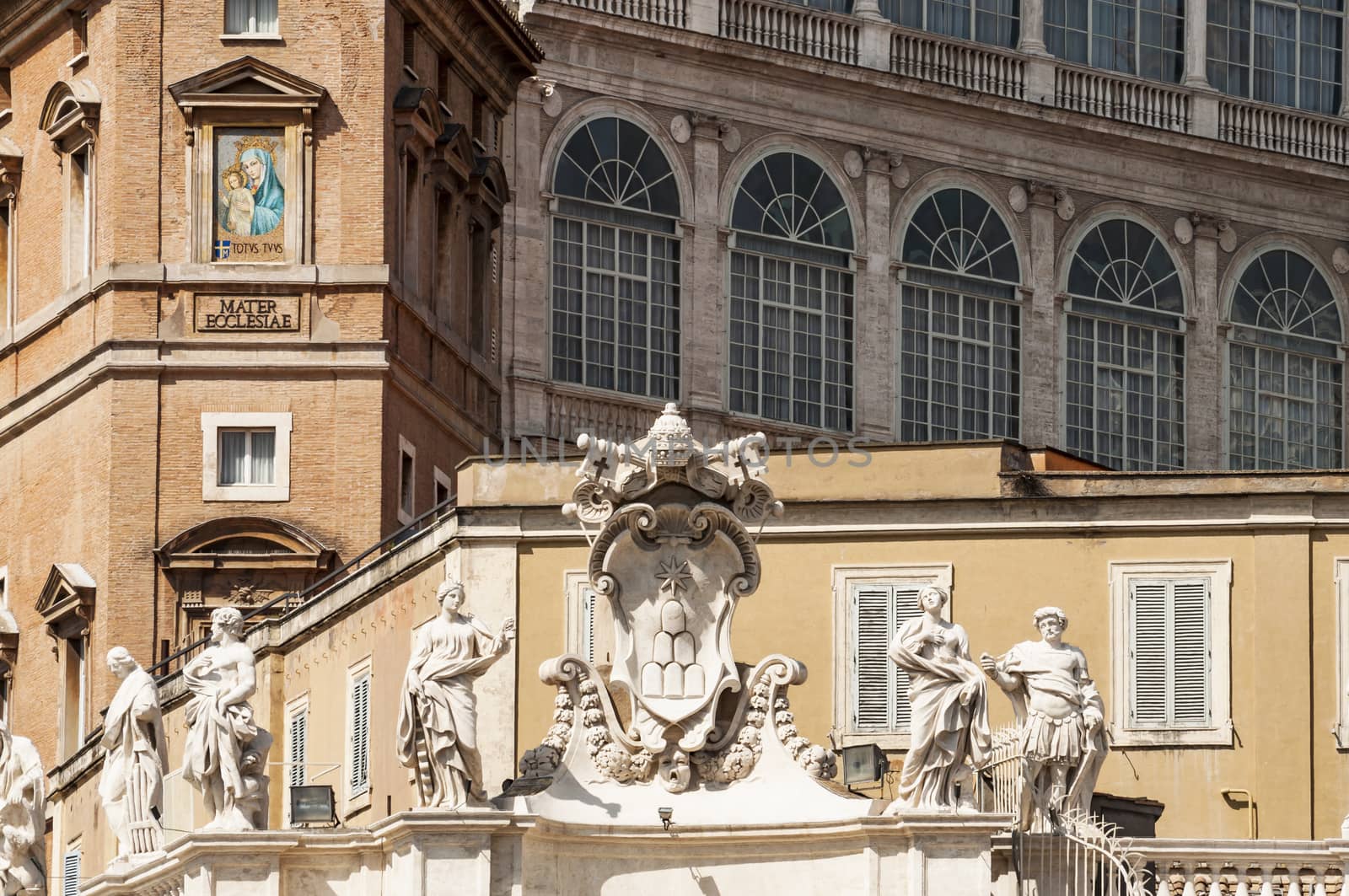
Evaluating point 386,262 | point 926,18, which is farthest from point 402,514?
point 926,18

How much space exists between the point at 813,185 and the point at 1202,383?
7980 mm

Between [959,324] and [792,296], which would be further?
[959,324]

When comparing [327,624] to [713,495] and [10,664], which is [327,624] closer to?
[10,664]

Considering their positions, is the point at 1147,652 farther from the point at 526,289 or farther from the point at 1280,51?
the point at 1280,51

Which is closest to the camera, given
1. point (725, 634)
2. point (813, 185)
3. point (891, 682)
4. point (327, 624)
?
point (725, 634)

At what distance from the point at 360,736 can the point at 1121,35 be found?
2625 cm

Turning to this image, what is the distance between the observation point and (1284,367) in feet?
262

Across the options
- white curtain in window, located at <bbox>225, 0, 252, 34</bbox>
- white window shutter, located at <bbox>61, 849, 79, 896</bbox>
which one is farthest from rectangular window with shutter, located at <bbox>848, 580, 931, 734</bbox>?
white curtain in window, located at <bbox>225, 0, 252, 34</bbox>

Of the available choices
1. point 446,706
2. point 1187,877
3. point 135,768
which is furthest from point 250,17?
point 1187,877

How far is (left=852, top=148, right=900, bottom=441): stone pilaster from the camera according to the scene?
243 feet

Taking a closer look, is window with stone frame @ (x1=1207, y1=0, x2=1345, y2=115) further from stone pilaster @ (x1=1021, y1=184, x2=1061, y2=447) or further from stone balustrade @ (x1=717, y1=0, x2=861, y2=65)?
stone balustrade @ (x1=717, y1=0, x2=861, y2=65)

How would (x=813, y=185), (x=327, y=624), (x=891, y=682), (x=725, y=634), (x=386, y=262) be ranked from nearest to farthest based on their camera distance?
(x=725, y=634) < (x=891, y=682) < (x=327, y=624) < (x=386, y=262) < (x=813, y=185)

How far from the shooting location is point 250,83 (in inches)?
2645

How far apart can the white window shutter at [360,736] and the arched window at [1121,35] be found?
24.1 m
